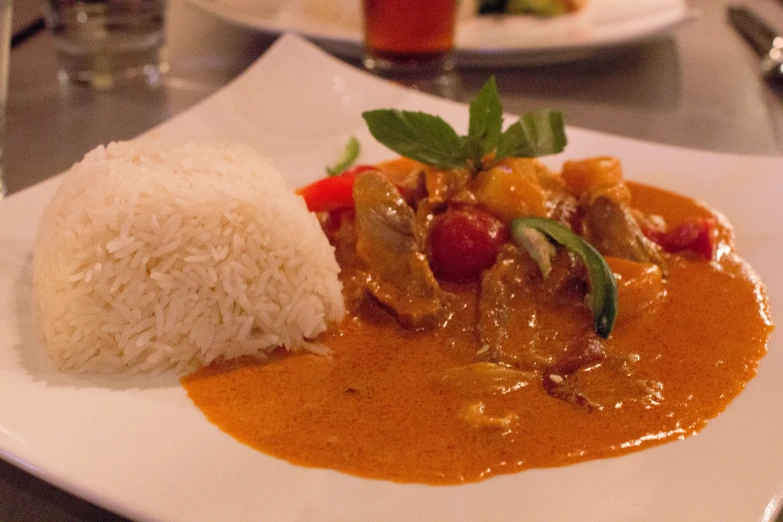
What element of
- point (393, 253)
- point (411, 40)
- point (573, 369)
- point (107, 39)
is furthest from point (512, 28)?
point (573, 369)

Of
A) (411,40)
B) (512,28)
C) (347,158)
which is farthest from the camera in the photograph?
(512,28)

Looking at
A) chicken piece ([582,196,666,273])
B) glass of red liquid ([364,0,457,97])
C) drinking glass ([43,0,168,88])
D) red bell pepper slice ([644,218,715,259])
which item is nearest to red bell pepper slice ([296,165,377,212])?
chicken piece ([582,196,666,273])

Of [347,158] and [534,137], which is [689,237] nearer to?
[534,137]

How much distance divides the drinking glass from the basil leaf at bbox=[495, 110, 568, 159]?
9.45 ft

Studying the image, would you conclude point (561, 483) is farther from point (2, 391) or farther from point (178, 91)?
point (178, 91)

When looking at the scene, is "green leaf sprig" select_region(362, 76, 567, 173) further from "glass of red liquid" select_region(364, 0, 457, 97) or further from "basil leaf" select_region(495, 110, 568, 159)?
"glass of red liquid" select_region(364, 0, 457, 97)

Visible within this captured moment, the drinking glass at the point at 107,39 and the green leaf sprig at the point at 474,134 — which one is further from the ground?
the green leaf sprig at the point at 474,134

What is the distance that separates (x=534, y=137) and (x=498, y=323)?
2.50 ft

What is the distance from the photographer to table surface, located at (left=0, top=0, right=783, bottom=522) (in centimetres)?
405

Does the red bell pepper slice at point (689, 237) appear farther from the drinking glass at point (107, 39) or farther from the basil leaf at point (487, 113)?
the drinking glass at point (107, 39)

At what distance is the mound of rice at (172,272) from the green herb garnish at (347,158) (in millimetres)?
743

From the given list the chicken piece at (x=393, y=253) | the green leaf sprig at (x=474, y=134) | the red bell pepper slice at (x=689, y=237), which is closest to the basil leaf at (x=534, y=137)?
the green leaf sprig at (x=474, y=134)

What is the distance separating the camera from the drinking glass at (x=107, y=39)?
4449 mm

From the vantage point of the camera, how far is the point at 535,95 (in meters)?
4.75
